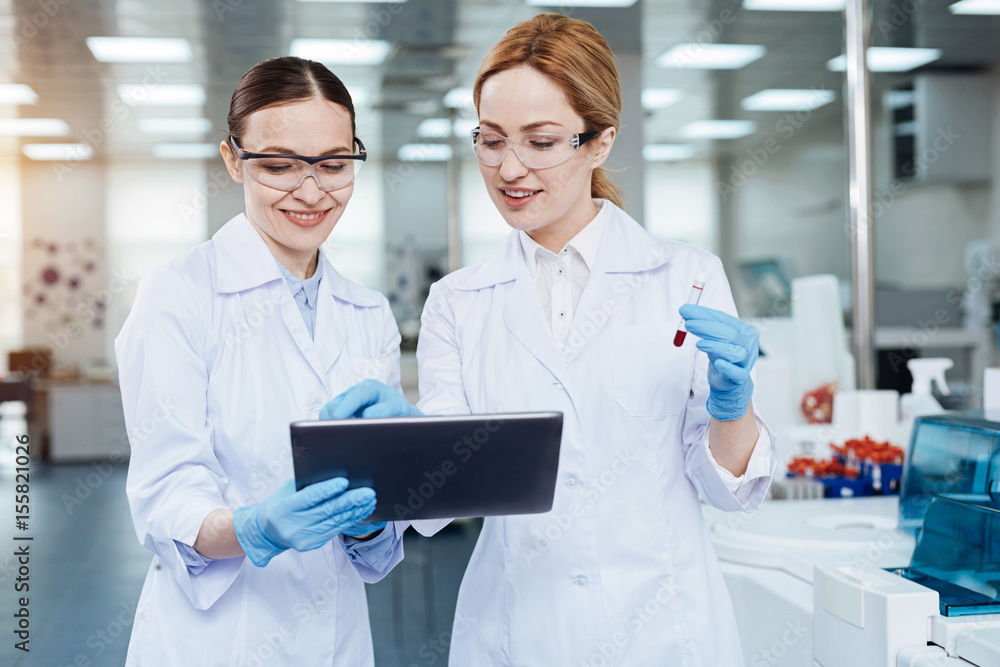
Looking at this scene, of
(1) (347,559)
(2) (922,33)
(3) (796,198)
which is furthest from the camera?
(3) (796,198)

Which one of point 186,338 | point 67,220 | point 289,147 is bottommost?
point 186,338

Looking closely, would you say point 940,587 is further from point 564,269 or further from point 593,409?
point 564,269

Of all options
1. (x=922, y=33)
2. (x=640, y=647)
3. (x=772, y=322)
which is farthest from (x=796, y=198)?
(x=640, y=647)

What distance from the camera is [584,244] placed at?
140 centimetres

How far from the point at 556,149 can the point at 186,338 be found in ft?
2.09

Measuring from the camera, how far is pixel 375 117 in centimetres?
782

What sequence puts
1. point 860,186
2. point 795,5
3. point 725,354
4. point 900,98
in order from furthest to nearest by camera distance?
point 900,98, point 795,5, point 860,186, point 725,354

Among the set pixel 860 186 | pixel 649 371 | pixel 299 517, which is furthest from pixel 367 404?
pixel 860 186

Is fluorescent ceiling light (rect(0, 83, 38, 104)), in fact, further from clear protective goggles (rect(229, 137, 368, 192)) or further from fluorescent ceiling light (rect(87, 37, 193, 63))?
clear protective goggles (rect(229, 137, 368, 192))

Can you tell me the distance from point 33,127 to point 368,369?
7.89m

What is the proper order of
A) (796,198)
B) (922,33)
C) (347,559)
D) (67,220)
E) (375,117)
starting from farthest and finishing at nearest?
(796,198)
(67,220)
(375,117)
(922,33)
(347,559)

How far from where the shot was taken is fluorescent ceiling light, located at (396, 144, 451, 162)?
8.60m

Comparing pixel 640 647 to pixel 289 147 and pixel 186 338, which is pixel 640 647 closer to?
pixel 186 338

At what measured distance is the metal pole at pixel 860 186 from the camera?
10.0ft
